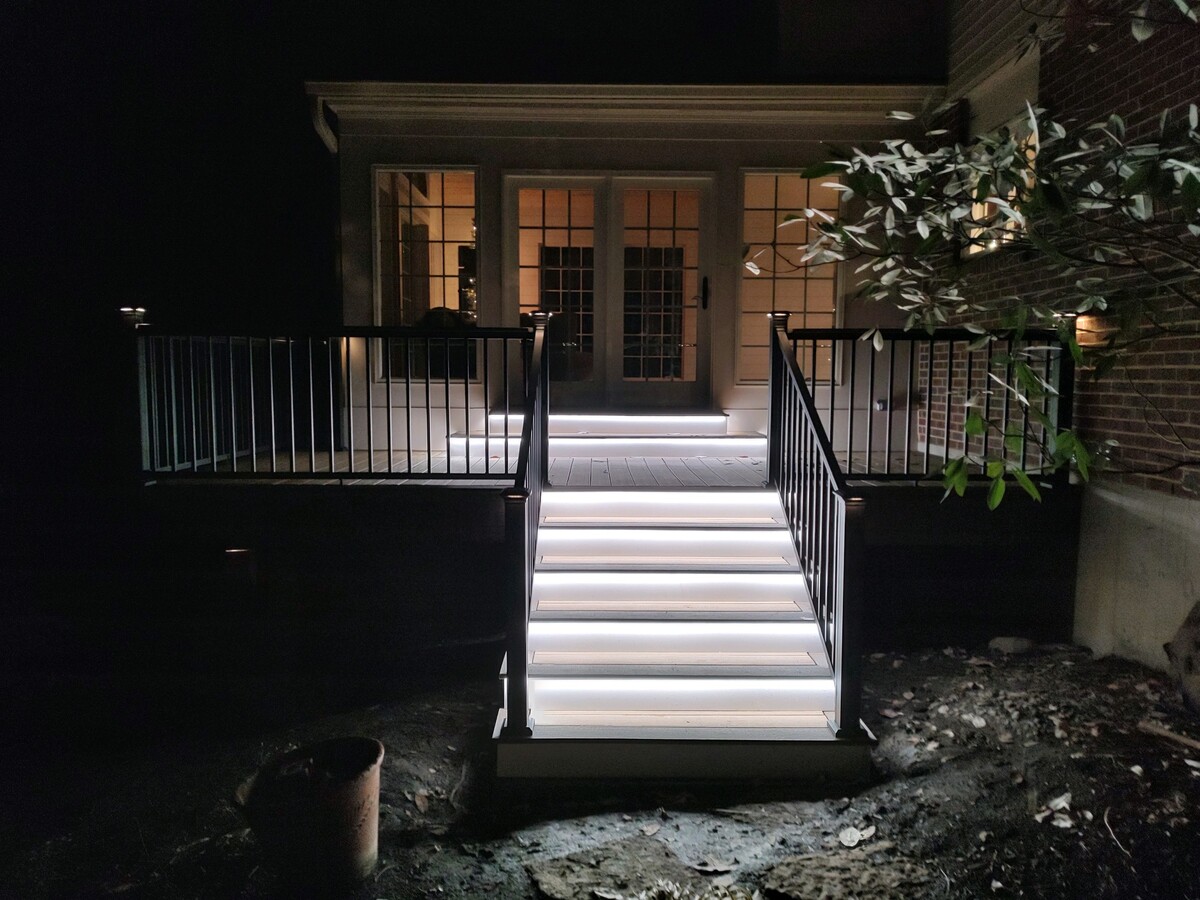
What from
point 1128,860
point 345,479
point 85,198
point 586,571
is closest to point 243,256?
point 85,198

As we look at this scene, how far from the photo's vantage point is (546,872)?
2.80m

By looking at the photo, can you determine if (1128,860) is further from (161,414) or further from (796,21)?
(796,21)

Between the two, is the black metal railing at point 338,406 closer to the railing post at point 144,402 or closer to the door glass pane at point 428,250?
the railing post at point 144,402

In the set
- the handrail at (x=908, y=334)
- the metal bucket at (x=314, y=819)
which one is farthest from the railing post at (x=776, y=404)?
the metal bucket at (x=314, y=819)

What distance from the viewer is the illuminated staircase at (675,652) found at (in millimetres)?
3381

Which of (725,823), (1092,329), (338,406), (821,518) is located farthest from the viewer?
(338,406)

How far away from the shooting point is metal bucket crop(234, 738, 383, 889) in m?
2.61

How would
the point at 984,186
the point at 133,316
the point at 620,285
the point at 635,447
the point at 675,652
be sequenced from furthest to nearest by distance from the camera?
the point at 620,285 < the point at 635,447 < the point at 133,316 < the point at 675,652 < the point at 984,186

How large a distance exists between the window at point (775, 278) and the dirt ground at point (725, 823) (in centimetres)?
384

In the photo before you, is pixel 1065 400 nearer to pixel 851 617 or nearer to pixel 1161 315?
pixel 1161 315

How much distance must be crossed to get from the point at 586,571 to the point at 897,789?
1.70 m

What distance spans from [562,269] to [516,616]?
4.26 m

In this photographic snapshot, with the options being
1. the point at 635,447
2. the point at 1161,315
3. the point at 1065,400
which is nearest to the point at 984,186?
the point at 1161,315

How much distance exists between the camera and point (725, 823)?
310 centimetres
